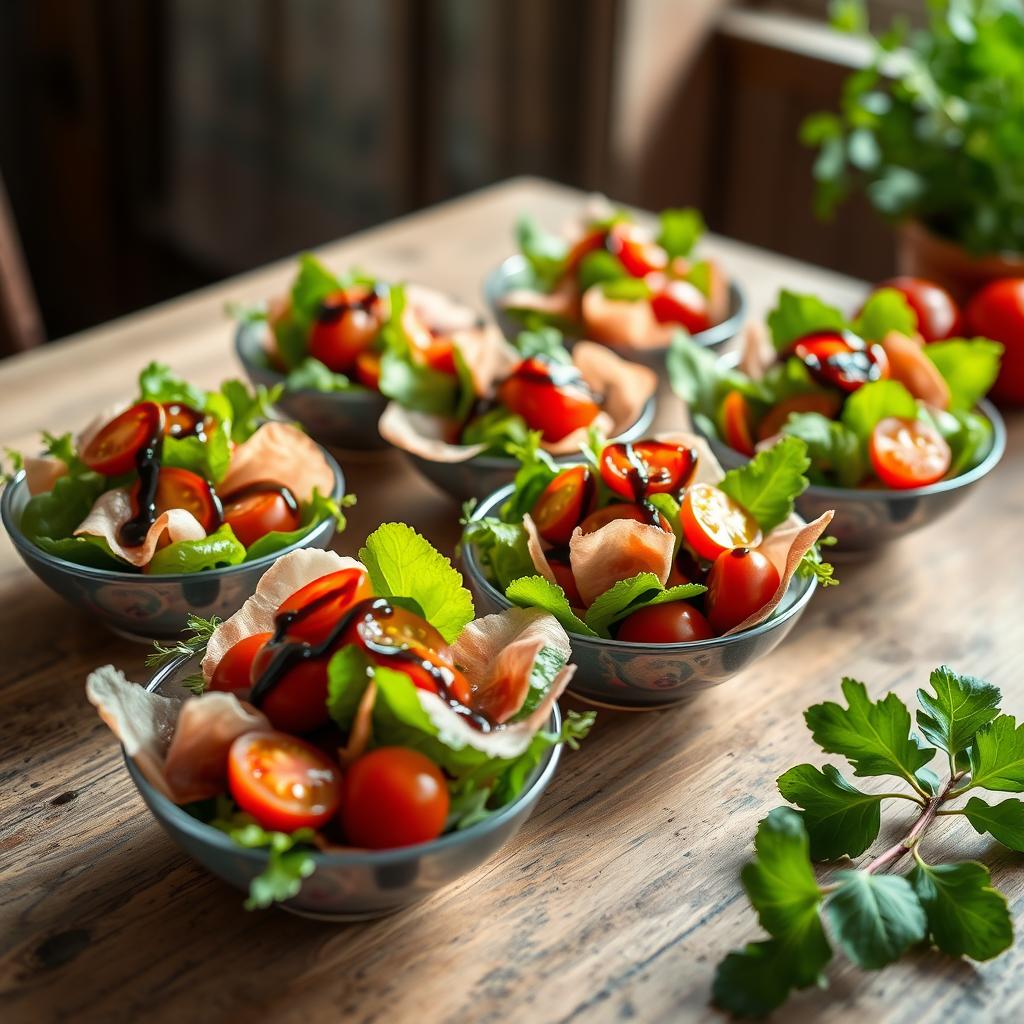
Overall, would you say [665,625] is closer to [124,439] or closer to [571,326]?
[124,439]

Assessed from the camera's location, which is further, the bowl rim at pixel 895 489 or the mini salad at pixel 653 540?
the bowl rim at pixel 895 489

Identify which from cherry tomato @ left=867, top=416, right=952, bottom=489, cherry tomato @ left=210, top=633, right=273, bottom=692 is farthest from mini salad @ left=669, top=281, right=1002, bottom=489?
cherry tomato @ left=210, top=633, right=273, bottom=692

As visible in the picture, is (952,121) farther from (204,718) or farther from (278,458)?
(204,718)

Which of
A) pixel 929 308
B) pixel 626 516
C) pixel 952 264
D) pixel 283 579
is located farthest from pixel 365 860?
pixel 952 264

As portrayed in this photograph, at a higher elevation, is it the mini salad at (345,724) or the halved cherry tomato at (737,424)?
the mini salad at (345,724)

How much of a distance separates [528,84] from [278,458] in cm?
200

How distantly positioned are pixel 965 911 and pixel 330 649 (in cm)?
40

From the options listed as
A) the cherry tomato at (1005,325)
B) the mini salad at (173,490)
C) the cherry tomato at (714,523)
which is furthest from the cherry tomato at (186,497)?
the cherry tomato at (1005,325)

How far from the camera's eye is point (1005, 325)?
58.1 inches

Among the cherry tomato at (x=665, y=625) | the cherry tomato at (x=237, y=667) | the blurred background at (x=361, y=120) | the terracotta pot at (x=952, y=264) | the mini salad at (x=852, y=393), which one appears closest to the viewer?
the cherry tomato at (x=237, y=667)

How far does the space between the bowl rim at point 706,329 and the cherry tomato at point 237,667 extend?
2.01 feet

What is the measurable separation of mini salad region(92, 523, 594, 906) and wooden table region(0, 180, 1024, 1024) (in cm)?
9

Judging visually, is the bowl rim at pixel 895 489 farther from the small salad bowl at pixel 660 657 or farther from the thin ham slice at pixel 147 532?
the thin ham slice at pixel 147 532

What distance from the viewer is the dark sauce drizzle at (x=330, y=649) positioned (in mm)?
761
